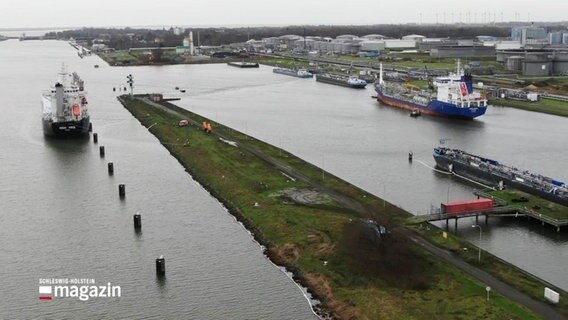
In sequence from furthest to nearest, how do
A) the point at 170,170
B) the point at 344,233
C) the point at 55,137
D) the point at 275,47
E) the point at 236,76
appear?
the point at 275,47
the point at 236,76
the point at 55,137
the point at 170,170
the point at 344,233

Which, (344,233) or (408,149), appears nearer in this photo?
(344,233)

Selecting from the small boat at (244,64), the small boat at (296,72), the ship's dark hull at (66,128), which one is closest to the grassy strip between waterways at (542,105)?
the small boat at (296,72)

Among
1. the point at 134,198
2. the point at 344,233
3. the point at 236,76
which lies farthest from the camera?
the point at 236,76

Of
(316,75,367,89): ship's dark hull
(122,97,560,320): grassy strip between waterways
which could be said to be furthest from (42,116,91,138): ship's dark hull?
(316,75,367,89): ship's dark hull

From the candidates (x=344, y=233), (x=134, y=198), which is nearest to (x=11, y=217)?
(x=134, y=198)

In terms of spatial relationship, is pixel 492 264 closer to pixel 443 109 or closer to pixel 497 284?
pixel 497 284

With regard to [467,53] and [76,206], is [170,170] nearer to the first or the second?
[76,206]

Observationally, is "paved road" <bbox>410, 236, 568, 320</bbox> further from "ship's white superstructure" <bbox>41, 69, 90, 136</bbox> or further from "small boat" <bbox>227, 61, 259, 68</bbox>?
"small boat" <bbox>227, 61, 259, 68</bbox>

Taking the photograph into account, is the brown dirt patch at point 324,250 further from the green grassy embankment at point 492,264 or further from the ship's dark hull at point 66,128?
the ship's dark hull at point 66,128
